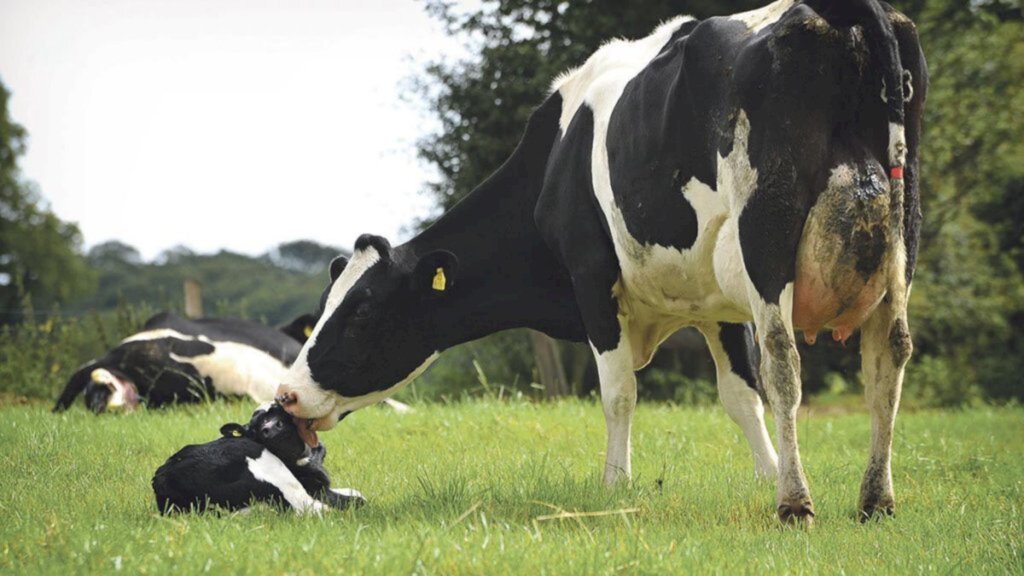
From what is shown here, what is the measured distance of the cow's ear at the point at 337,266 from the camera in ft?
26.1

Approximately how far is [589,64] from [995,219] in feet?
60.6

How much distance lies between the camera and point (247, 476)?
243 inches

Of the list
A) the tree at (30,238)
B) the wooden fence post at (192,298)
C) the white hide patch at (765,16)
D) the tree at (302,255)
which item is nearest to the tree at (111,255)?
the tree at (30,238)

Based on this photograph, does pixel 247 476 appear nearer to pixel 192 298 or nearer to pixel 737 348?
pixel 737 348

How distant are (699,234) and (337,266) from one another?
284 cm

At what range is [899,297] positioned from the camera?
5.75 meters

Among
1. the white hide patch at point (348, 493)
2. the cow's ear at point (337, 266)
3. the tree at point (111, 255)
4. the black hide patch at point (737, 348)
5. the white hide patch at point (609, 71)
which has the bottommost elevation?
the tree at point (111, 255)

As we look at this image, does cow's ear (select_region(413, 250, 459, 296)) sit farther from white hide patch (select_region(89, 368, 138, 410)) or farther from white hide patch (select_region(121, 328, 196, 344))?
white hide patch (select_region(121, 328, 196, 344))

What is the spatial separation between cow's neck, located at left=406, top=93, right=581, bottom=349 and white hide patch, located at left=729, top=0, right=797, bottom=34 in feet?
6.84

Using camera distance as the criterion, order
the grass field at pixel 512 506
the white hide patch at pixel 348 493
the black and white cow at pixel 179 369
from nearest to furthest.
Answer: the grass field at pixel 512 506
the white hide patch at pixel 348 493
the black and white cow at pixel 179 369

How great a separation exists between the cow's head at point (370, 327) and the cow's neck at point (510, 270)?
→ 5.8 inches

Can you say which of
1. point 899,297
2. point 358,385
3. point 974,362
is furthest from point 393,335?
point 974,362

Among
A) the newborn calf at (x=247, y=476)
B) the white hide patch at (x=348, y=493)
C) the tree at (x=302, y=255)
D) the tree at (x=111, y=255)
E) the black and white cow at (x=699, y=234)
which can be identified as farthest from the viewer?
the tree at (x=111, y=255)

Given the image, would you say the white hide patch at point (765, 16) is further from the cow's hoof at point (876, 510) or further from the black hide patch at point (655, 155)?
the cow's hoof at point (876, 510)
